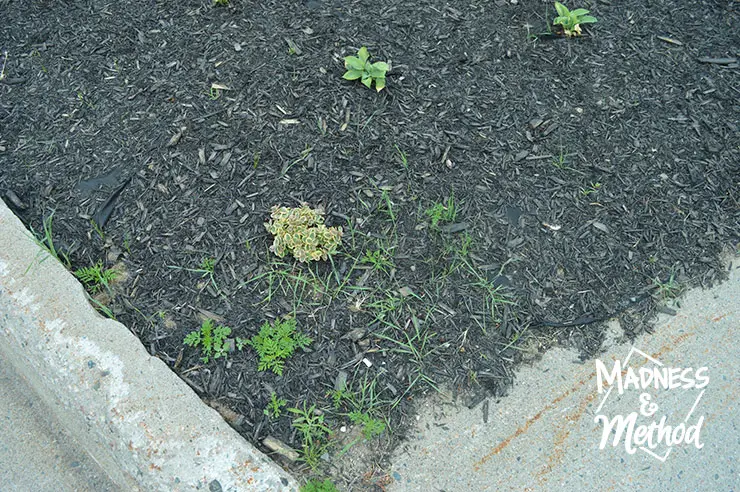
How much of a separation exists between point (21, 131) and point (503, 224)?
7.93 ft

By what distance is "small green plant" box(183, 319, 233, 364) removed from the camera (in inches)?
98.8

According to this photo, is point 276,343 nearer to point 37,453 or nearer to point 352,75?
point 37,453

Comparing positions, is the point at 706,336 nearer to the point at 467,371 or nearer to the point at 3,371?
the point at 467,371

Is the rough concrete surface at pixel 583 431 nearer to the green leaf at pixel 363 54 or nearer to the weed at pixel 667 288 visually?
the weed at pixel 667 288

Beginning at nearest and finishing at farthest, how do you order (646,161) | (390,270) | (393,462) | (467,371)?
1. (393,462)
2. (467,371)
3. (390,270)
4. (646,161)

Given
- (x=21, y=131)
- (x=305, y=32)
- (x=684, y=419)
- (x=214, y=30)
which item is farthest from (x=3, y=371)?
(x=684, y=419)

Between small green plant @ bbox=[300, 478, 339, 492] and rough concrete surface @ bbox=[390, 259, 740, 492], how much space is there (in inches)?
9.5

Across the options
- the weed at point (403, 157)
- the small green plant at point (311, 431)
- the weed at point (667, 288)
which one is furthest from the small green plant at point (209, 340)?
the weed at point (667, 288)

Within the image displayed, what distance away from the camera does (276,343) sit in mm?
2500

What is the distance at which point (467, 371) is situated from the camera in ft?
8.20

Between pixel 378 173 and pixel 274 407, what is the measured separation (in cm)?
117

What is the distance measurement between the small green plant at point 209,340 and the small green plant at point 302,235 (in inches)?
16.0

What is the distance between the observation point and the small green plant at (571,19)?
11.0 feet

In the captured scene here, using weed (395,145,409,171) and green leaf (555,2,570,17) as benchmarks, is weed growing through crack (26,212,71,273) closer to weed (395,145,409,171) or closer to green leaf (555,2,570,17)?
weed (395,145,409,171)
